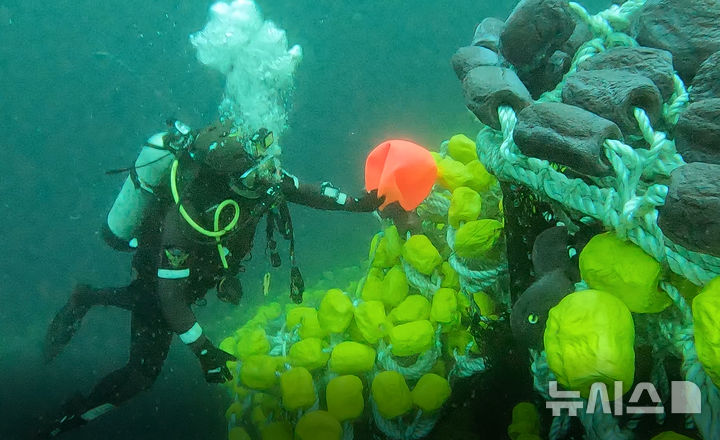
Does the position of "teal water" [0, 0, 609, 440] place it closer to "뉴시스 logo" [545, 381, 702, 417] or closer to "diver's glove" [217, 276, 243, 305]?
"diver's glove" [217, 276, 243, 305]

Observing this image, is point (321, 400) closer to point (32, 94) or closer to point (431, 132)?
point (431, 132)

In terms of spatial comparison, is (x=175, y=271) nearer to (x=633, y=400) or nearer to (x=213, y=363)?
(x=213, y=363)

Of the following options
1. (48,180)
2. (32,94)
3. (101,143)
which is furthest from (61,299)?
(32,94)

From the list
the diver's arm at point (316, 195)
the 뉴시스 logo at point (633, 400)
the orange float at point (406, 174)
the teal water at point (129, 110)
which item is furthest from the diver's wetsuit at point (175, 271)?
the teal water at point (129, 110)

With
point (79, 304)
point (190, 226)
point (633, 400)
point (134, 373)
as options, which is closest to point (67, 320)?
point (79, 304)

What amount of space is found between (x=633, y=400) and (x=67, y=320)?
18.5ft

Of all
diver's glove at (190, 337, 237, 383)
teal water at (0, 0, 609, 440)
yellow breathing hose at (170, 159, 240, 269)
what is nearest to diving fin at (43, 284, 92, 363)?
diver's glove at (190, 337, 237, 383)

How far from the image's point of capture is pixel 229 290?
368cm

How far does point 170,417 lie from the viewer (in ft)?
17.9

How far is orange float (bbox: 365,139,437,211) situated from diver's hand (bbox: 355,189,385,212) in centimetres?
17

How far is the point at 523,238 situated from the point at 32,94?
69.4 ft

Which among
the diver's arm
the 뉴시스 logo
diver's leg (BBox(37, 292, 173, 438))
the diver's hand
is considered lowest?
diver's leg (BBox(37, 292, 173, 438))

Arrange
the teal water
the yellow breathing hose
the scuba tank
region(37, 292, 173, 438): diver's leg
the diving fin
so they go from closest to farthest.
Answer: the yellow breathing hose < the scuba tank < region(37, 292, 173, 438): diver's leg < the diving fin < the teal water

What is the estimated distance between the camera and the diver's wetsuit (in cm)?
329
